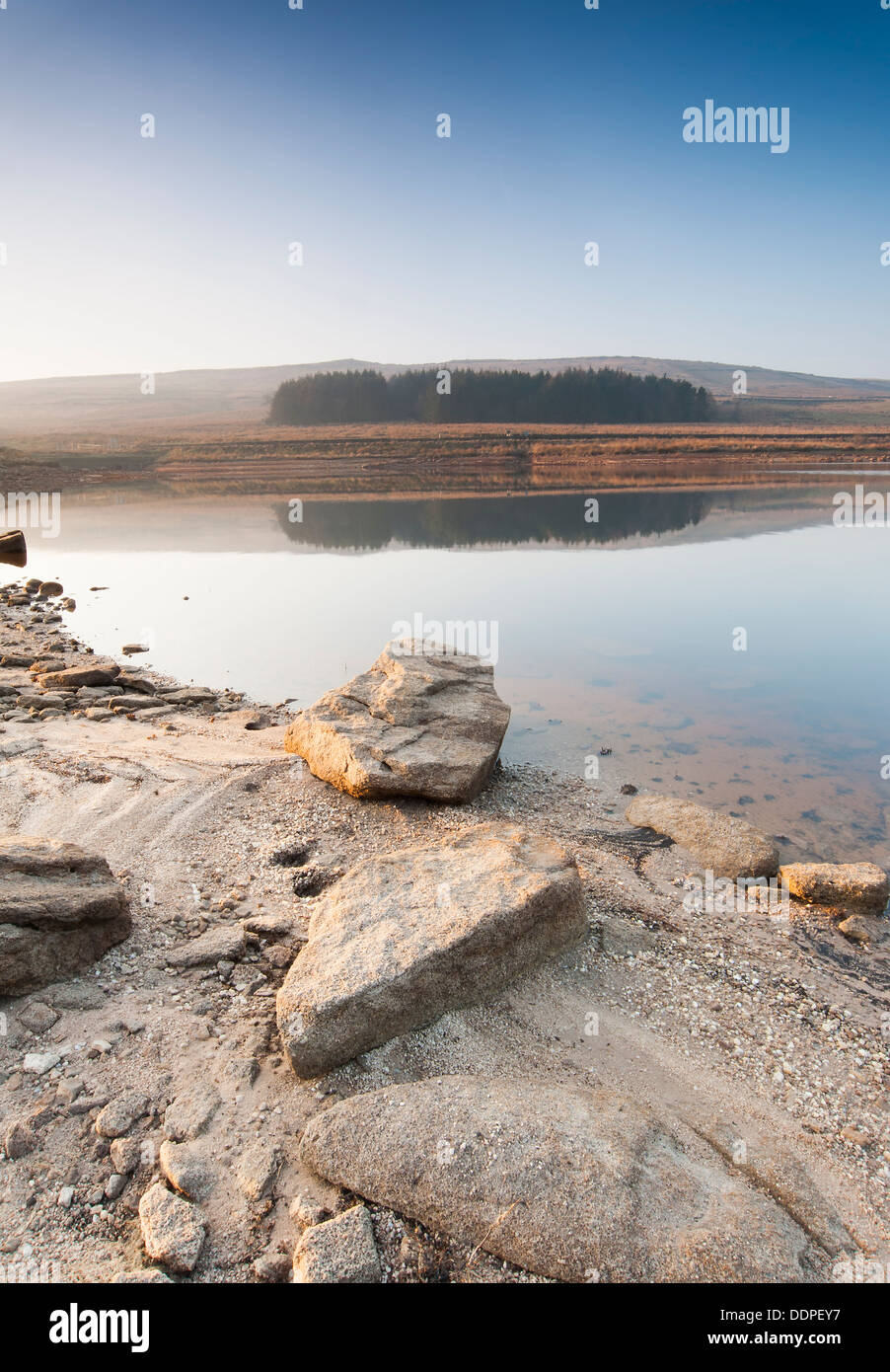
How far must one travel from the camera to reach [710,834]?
7.11 meters

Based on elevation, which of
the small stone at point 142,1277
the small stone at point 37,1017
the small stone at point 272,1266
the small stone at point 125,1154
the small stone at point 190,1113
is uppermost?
the small stone at point 37,1017

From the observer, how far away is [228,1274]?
123 inches

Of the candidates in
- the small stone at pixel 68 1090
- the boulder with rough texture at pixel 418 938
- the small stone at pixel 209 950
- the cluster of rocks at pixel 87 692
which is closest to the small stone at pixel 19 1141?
the small stone at pixel 68 1090

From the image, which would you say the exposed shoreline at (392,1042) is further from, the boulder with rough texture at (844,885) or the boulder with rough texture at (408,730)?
the boulder with rough texture at (408,730)

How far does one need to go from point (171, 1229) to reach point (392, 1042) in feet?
4.67

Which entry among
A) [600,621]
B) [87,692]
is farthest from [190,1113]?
[600,621]

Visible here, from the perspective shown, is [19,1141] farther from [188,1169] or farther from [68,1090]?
[188,1169]

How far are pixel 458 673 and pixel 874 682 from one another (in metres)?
7.44

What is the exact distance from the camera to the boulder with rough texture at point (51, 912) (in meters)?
4.52

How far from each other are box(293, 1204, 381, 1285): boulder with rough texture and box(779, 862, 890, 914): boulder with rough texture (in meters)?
4.56

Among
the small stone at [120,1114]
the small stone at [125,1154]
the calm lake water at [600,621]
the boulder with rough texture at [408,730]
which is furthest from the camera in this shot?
the calm lake water at [600,621]

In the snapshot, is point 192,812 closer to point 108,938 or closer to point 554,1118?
point 108,938

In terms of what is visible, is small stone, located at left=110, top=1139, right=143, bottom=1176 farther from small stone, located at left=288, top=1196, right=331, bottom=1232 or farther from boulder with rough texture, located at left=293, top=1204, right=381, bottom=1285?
boulder with rough texture, located at left=293, top=1204, right=381, bottom=1285

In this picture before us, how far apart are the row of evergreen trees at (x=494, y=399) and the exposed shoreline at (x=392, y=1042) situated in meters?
91.1
